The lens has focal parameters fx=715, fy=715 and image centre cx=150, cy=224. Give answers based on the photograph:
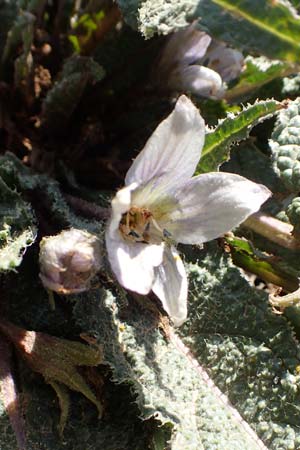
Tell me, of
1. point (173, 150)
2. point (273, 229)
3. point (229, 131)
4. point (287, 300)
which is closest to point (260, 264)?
point (273, 229)

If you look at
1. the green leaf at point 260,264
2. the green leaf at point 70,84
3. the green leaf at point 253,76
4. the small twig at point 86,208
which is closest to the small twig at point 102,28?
the green leaf at point 70,84

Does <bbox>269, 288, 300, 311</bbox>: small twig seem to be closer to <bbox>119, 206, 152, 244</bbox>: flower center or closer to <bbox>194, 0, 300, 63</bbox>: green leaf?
<bbox>119, 206, 152, 244</bbox>: flower center

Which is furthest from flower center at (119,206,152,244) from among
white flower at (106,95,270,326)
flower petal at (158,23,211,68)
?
flower petal at (158,23,211,68)

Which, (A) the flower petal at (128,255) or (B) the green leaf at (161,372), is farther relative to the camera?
(B) the green leaf at (161,372)

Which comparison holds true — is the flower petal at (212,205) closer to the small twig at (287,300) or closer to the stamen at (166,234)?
the stamen at (166,234)

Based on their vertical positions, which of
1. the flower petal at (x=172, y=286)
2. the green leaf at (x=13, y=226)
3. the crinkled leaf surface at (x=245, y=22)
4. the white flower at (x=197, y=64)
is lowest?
the green leaf at (x=13, y=226)

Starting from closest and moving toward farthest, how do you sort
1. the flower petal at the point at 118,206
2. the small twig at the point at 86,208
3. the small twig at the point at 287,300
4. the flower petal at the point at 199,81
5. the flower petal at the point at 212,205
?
the flower petal at the point at 118,206 → the flower petal at the point at 212,205 → the small twig at the point at 287,300 → the small twig at the point at 86,208 → the flower petal at the point at 199,81
